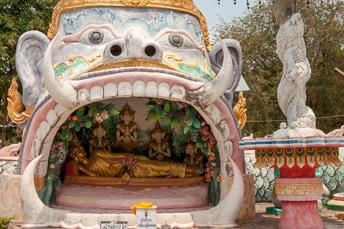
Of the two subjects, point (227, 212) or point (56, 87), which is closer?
point (56, 87)

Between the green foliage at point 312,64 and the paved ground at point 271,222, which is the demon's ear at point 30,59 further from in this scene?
the green foliage at point 312,64

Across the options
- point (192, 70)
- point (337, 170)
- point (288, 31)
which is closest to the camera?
point (288, 31)

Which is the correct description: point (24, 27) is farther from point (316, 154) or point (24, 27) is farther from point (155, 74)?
point (316, 154)

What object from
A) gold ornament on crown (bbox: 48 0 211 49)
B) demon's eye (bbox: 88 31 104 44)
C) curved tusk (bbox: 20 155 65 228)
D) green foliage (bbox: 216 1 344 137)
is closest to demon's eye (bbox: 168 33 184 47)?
gold ornament on crown (bbox: 48 0 211 49)

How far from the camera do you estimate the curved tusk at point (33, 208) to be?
8.30 metres

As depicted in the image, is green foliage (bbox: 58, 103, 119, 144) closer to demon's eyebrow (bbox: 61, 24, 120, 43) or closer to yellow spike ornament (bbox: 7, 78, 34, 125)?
yellow spike ornament (bbox: 7, 78, 34, 125)

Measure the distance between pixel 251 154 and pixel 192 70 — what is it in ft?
16.2

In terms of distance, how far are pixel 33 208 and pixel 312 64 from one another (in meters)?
16.9

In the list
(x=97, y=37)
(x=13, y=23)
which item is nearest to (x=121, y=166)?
(x=97, y=37)

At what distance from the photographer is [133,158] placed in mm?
9500

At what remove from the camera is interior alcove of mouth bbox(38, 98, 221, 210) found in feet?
28.9

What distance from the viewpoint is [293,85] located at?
7977 mm

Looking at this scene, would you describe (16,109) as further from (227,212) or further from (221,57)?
(227,212)

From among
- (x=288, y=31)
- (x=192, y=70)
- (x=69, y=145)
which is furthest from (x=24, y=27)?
(x=288, y=31)
